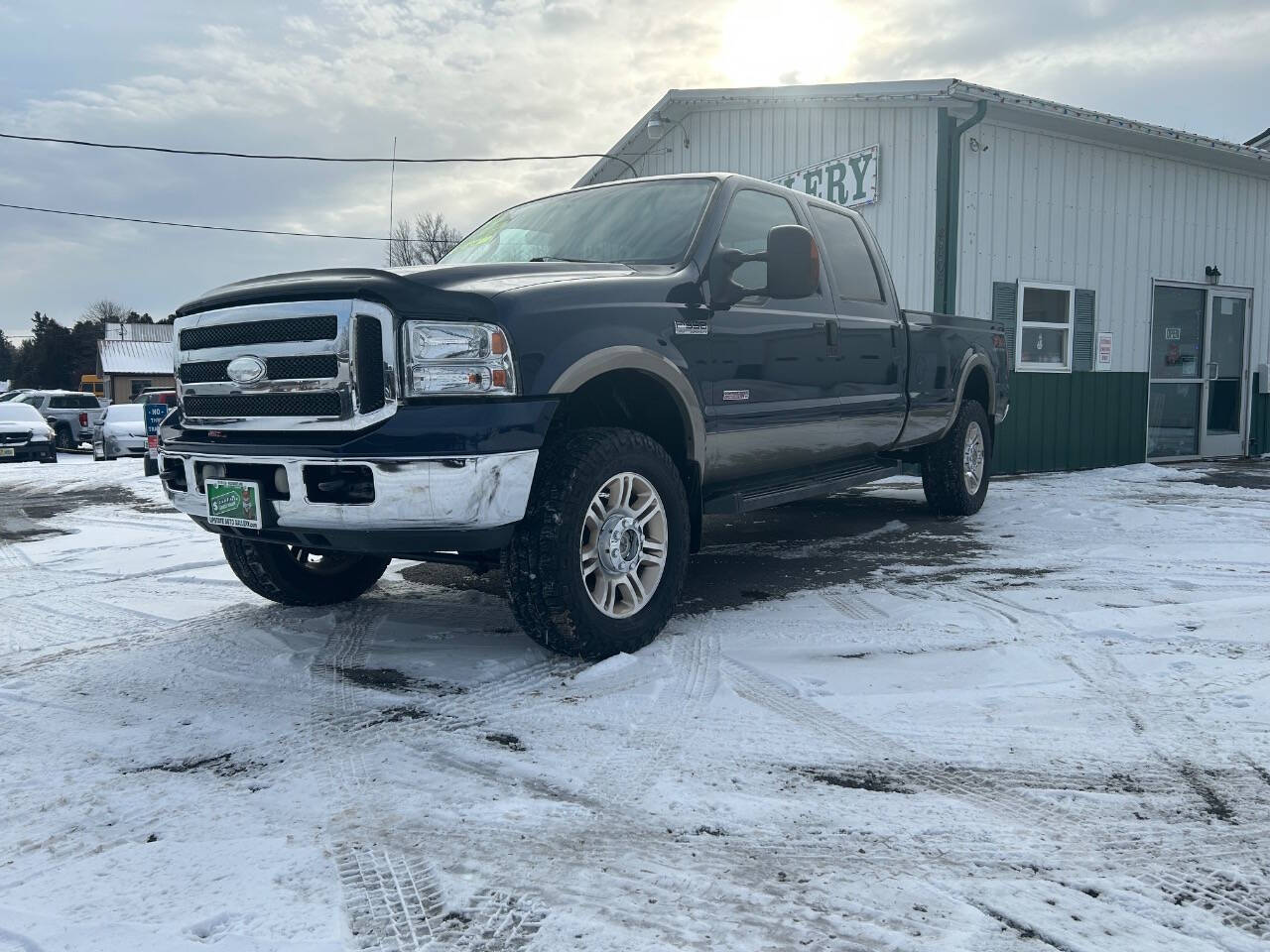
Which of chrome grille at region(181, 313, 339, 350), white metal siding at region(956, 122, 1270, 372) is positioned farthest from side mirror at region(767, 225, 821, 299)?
white metal siding at region(956, 122, 1270, 372)

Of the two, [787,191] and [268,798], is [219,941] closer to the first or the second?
[268,798]

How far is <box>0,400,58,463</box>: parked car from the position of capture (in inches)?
749

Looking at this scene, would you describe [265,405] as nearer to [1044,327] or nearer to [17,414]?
[1044,327]

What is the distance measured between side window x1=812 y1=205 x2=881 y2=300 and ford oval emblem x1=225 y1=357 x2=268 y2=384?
126 inches

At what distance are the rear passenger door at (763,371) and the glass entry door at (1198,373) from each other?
9.06m

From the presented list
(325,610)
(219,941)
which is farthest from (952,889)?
(325,610)

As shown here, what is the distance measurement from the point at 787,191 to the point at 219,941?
4542 mm

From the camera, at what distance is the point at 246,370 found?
361cm

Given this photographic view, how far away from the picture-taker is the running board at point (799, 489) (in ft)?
14.9

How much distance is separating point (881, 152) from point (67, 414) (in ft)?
76.7

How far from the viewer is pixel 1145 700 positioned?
324 centimetres

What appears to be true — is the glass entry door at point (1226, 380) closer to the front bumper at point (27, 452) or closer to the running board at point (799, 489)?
the running board at point (799, 489)

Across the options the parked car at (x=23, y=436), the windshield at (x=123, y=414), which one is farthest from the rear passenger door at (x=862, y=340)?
the windshield at (x=123, y=414)

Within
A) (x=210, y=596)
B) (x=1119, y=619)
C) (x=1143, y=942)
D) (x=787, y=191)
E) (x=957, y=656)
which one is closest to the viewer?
(x=1143, y=942)
